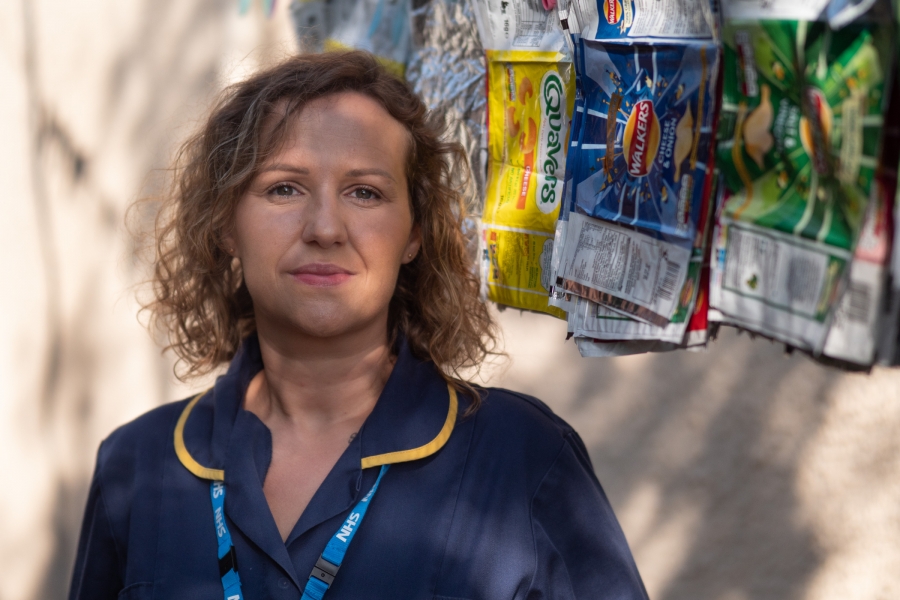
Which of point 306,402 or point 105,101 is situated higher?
point 105,101

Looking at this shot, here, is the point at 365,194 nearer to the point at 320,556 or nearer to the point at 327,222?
the point at 327,222

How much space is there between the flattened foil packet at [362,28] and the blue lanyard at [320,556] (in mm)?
1067

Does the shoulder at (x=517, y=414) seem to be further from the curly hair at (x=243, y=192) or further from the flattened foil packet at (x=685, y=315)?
the flattened foil packet at (x=685, y=315)

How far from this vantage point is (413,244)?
65.2 inches

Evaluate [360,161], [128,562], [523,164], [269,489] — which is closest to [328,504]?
[269,489]

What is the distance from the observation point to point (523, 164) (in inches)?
61.1

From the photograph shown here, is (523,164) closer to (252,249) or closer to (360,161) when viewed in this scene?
(360,161)

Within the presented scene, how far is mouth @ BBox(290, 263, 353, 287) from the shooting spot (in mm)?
1420

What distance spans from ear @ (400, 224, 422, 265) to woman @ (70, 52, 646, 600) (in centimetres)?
1

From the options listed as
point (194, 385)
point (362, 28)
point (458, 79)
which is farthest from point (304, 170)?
point (194, 385)

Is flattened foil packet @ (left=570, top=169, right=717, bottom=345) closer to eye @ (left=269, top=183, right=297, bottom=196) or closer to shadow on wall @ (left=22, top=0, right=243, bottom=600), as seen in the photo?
eye @ (left=269, top=183, right=297, bottom=196)

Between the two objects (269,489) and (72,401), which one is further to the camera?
(72,401)

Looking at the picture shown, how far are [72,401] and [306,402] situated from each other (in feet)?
8.08

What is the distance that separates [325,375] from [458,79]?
0.69 metres
